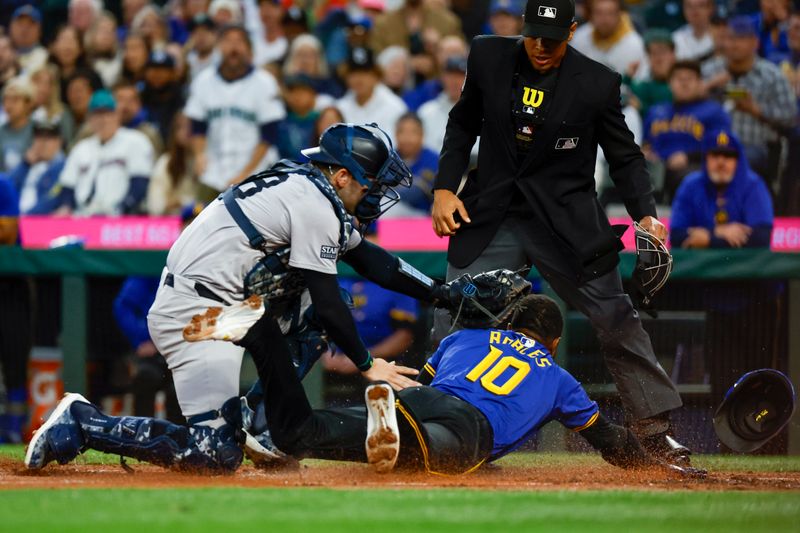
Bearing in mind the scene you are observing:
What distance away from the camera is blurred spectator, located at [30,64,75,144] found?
13141 millimetres

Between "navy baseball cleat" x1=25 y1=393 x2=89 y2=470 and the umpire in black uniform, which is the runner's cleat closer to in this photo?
"navy baseball cleat" x1=25 y1=393 x2=89 y2=470

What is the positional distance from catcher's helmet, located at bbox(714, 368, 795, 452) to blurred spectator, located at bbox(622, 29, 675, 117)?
5.11 m

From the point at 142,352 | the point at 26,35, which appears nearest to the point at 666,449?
the point at 142,352

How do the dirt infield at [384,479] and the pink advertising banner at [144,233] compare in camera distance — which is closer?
the dirt infield at [384,479]

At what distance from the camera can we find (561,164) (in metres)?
6.39

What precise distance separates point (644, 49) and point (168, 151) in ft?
15.4

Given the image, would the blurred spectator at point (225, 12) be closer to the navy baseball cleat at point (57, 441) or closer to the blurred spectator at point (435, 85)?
the blurred spectator at point (435, 85)

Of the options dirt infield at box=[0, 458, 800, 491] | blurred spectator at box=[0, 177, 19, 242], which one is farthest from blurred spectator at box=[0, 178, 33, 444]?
dirt infield at box=[0, 458, 800, 491]

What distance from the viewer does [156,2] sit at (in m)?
15.1

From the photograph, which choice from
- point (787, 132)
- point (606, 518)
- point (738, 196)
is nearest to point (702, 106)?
point (787, 132)

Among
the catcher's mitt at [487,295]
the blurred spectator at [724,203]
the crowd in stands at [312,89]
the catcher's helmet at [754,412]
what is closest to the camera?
the catcher's mitt at [487,295]

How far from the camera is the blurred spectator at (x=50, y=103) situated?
13141 millimetres

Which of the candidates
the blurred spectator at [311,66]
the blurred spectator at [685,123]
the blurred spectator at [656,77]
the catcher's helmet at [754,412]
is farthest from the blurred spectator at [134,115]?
the catcher's helmet at [754,412]

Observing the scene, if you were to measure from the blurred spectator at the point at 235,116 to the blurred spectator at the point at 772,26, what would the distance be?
4568 mm
